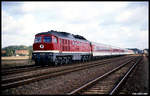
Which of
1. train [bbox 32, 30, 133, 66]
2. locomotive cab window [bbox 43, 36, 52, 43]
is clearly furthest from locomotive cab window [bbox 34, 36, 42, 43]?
locomotive cab window [bbox 43, 36, 52, 43]

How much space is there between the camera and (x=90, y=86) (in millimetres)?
8711

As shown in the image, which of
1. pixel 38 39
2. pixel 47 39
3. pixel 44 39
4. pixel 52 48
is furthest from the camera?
pixel 38 39

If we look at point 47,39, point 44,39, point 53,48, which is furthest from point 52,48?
point 44,39

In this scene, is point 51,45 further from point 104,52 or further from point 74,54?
point 104,52

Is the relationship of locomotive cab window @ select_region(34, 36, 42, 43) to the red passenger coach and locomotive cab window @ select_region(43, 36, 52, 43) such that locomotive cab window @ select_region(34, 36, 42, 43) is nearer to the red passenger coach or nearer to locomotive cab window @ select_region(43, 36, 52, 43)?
the red passenger coach

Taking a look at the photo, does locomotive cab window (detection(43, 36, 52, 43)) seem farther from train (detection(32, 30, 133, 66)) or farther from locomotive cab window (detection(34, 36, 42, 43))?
locomotive cab window (detection(34, 36, 42, 43))

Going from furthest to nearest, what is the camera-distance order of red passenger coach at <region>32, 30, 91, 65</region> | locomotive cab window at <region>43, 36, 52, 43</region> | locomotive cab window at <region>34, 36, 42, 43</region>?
locomotive cab window at <region>34, 36, 42, 43</region> < locomotive cab window at <region>43, 36, 52, 43</region> < red passenger coach at <region>32, 30, 91, 65</region>

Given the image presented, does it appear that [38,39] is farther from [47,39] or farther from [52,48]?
[52,48]

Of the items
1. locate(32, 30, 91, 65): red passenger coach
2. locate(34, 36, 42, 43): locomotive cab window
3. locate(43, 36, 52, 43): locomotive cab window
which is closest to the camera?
locate(32, 30, 91, 65): red passenger coach

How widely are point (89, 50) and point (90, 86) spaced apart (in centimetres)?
2109

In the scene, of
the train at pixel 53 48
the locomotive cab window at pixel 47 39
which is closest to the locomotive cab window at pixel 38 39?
the train at pixel 53 48

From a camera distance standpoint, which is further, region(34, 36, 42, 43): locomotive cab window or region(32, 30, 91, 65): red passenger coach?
region(34, 36, 42, 43): locomotive cab window

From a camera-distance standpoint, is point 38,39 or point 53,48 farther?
point 38,39

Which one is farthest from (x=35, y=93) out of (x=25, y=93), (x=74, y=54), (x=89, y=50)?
(x=89, y=50)
